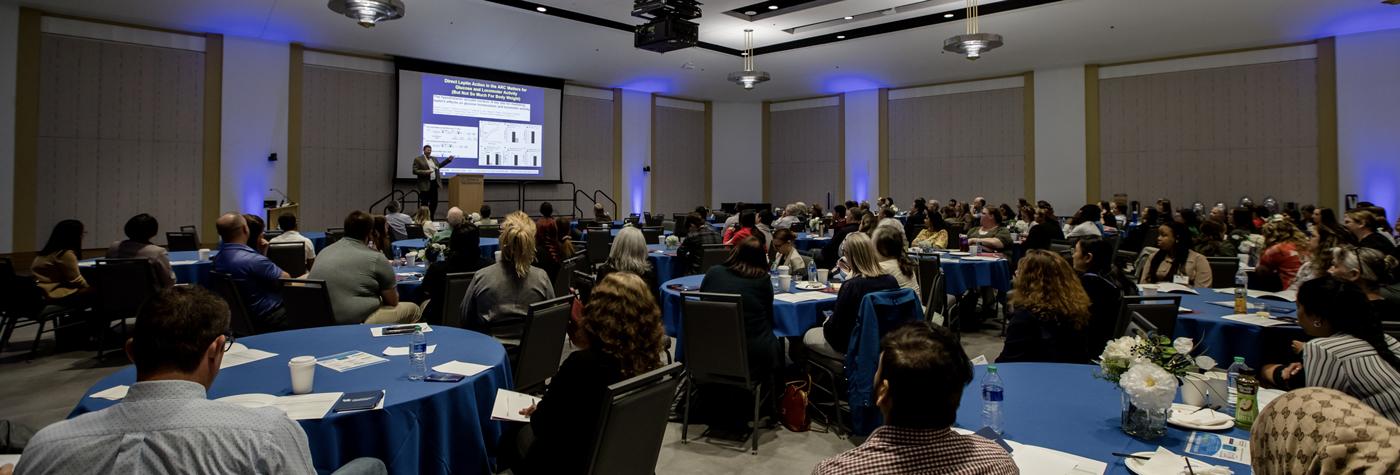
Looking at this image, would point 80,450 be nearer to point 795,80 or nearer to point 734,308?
point 734,308

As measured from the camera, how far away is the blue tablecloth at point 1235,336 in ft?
12.7

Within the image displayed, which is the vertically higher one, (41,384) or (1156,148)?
(1156,148)

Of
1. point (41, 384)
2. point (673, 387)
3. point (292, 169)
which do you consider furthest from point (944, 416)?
point (292, 169)

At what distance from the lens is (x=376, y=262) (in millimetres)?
4520

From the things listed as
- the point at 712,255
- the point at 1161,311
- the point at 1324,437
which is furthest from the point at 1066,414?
the point at 712,255

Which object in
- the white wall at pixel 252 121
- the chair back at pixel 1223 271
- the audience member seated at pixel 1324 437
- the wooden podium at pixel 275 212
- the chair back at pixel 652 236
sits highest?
the white wall at pixel 252 121

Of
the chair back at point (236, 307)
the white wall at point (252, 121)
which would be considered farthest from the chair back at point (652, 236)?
the white wall at point (252, 121)

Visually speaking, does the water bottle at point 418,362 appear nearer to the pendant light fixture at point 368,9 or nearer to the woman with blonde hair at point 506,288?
the woman with blonde hair at point 506,288

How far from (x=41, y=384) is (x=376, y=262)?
3053 mm

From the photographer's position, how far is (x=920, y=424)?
4.83 feet

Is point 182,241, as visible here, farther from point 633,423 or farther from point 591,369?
point 633,423

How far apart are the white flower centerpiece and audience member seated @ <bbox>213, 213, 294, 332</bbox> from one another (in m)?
4.54

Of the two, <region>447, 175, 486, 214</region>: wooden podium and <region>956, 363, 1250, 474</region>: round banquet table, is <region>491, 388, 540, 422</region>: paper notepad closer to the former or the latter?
<region>956, 363, 1250, 474</region>: round banquet table

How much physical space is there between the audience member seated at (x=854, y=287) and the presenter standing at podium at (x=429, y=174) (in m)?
10.7
